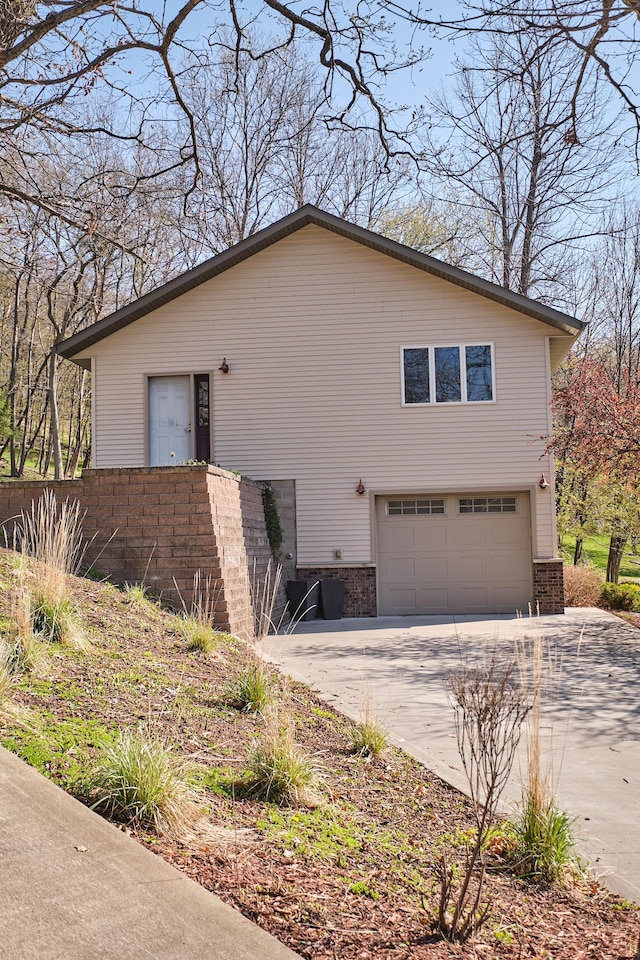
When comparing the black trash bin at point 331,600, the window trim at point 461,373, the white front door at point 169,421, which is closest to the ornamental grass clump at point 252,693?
the black trash bin at point 331,600

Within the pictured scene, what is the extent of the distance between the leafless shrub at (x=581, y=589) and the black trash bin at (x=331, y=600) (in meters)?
5.16


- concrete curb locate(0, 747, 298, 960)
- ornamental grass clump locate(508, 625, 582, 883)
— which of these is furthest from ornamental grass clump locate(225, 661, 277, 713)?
concrete curb locate(0, 747, 298, 960)

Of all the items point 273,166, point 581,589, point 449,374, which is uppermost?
point 273,166

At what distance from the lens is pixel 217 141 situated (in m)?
24.8

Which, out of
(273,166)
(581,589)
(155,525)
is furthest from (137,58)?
(273,166)

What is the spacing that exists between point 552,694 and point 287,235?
1075 centimetres

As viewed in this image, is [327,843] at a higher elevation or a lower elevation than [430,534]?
lower

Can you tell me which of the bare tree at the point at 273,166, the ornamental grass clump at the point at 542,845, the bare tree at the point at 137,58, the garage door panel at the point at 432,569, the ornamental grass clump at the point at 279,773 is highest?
the bare tree at the point at 273,166

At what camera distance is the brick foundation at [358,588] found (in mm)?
15273

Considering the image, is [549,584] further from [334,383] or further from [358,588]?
[334,383]

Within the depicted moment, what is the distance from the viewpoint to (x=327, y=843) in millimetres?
3768

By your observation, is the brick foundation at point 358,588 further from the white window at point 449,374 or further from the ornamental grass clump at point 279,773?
the ornamental grass clump at point 279,773

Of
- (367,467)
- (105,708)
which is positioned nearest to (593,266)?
(367,467)

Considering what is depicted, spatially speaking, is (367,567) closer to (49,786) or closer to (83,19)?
(83,19)
